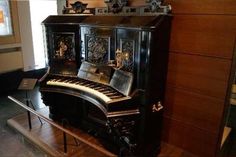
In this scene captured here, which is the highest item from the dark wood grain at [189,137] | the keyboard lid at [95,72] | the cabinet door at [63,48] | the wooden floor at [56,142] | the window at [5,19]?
the window at [5,19]

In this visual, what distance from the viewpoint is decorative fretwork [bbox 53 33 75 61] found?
2.83 metres

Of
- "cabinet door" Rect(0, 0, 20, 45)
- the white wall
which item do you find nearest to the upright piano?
"cabinet door" Rect(0, 0, 20, 45)

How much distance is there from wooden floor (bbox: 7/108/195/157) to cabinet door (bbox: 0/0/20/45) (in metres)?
1.99

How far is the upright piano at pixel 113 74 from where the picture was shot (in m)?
2.09

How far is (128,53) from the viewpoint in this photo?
2.24 meters

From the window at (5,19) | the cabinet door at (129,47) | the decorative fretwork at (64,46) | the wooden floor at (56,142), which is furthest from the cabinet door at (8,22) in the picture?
the cabinet door at (129,47)

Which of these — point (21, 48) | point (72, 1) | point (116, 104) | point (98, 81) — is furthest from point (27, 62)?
point (116, 104)

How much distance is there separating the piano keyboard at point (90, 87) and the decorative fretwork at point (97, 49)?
291 mm

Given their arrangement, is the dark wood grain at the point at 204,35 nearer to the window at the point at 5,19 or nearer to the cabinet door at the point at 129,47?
the cabinet door at the point at 129,47

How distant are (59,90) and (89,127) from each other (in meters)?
0.67

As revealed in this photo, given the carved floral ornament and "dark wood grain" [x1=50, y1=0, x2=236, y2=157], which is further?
the carved floral ornament

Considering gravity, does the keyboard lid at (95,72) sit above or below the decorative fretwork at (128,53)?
below

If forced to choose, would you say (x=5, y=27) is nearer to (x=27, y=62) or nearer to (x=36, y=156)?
(x=27, y=62)

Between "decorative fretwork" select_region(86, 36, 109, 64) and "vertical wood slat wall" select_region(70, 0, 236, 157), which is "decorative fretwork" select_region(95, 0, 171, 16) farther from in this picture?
"decorative fretwork" select_region(86, 36, 109, 64)
